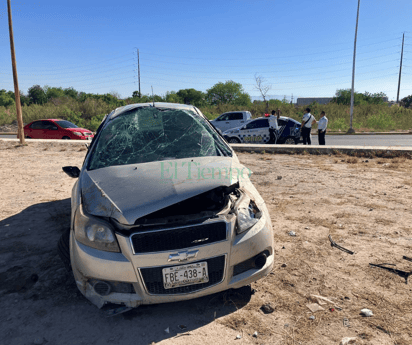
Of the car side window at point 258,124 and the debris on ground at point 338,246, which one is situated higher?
the car side window at point 258,124

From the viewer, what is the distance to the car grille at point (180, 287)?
2.09m

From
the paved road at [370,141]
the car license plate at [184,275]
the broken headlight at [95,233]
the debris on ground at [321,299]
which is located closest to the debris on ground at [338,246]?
the debris on ground at [321,299]

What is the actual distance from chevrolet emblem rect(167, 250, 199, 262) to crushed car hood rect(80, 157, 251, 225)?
0.35m

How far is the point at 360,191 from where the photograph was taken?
562 centimetres

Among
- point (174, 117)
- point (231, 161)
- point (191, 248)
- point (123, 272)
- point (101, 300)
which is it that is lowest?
point (101, 300)

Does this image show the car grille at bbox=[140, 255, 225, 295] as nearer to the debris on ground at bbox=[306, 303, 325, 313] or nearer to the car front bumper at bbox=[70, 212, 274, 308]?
the car front bumper at bbox=[70, 212, 274, 308]

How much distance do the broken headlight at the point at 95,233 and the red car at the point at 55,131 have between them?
13.7 metres

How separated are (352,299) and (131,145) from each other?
8.56 feet

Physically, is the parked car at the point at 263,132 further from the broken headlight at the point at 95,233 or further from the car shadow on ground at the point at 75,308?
the broken headlight at the point at 95,233

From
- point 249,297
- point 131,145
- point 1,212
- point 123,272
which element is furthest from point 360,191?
point 1,212

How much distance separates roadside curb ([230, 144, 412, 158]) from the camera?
9094 millimetres

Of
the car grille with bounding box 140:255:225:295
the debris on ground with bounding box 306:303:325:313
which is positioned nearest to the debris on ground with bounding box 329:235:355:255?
the debris on ground with bounding box 306:303:325:313

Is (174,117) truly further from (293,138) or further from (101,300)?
(293,138)

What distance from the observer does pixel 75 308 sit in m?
2.44
